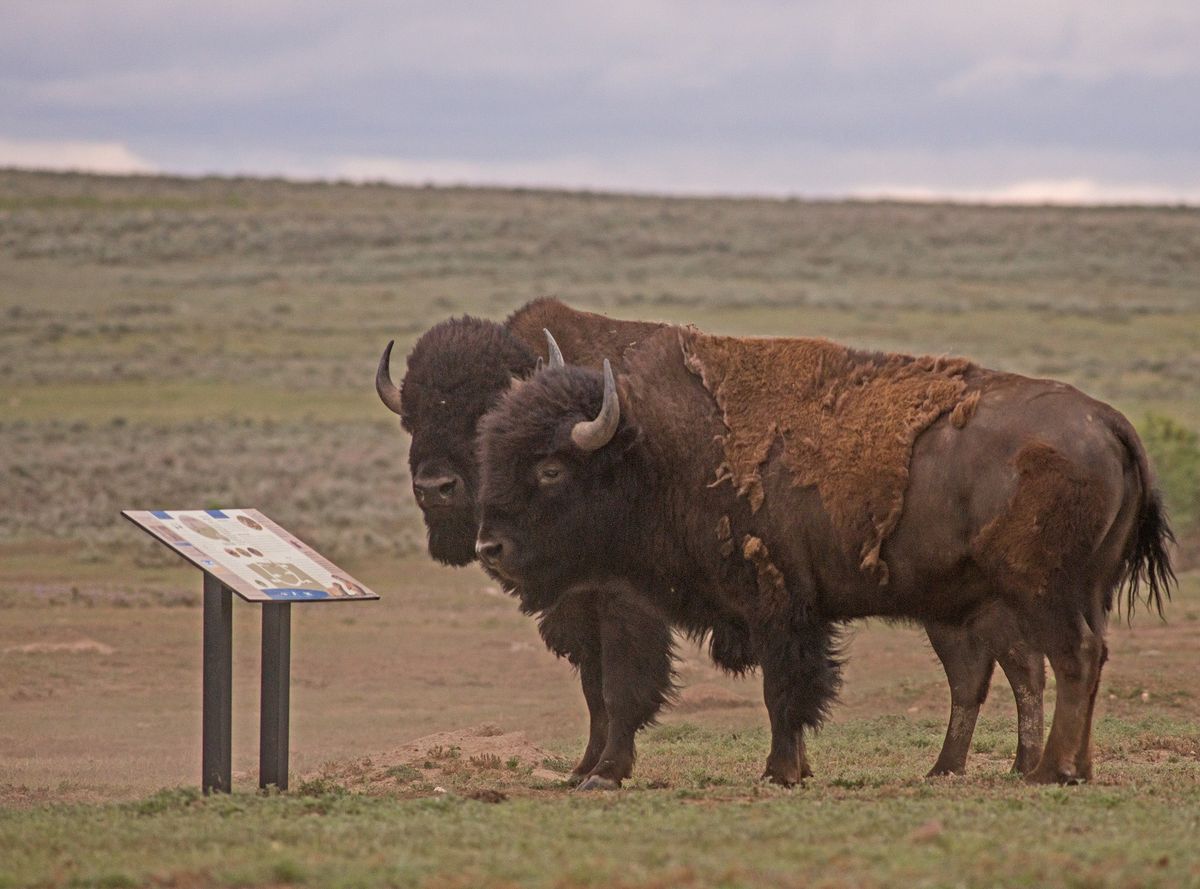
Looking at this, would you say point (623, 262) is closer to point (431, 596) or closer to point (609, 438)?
point (431, 596)

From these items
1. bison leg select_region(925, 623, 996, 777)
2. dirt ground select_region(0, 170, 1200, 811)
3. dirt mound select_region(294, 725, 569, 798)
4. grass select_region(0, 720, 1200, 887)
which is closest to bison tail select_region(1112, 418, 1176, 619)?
grass select_region(0, 720, 1200, 887)

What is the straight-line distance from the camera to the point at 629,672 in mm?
9133

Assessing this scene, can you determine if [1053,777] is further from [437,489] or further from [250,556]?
[250,556]

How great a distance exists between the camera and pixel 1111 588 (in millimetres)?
8336

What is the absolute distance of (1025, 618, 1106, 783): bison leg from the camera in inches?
321

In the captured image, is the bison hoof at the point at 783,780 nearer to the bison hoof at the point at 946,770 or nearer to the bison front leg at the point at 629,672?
the bison front leg at the point at 629,672

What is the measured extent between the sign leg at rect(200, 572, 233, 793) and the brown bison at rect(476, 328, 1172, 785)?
1.32 m

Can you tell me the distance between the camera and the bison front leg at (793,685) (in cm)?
855

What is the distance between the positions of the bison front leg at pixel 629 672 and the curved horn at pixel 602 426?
0.97 metres

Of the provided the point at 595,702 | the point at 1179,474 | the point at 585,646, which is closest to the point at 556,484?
the point at 585,646

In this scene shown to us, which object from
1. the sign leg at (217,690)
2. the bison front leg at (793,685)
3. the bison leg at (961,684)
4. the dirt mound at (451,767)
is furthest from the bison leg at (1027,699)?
the sign leg at (217,690)

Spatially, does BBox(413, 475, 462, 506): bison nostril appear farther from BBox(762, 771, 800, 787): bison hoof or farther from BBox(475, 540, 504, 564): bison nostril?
BBox(762, 771, 800, 787): bison hoof

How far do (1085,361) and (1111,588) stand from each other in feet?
117

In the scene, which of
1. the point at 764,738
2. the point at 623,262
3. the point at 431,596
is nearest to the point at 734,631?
the point at 764,738
